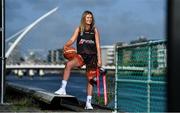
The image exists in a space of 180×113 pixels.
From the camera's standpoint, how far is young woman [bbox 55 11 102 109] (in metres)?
10.1

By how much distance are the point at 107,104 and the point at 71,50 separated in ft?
5.78

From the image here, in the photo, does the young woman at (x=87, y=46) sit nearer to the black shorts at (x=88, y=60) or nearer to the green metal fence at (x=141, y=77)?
the black shorts at (x=88, y=60)

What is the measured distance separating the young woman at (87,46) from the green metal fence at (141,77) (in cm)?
46

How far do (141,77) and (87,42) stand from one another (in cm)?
160

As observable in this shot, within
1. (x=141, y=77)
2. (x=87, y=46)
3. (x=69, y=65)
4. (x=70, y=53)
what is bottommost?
(x=141, y=77)

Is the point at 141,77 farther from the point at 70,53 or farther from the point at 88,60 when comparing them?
the point at 70,53

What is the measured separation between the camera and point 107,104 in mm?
11469

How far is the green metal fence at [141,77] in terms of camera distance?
8.21m

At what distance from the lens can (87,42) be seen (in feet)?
33.4

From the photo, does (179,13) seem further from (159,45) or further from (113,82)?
(113,82)

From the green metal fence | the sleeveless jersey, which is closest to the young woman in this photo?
the sleeveless jersey

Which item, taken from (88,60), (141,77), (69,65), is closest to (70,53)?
(69,65)

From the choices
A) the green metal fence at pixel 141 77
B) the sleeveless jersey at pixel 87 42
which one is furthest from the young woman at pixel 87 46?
the green metal fence at pixel 141 77

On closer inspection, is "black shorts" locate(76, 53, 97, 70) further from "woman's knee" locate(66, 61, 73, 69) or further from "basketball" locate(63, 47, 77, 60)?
"woman's knee" locate(66, 61, 73, 69)
